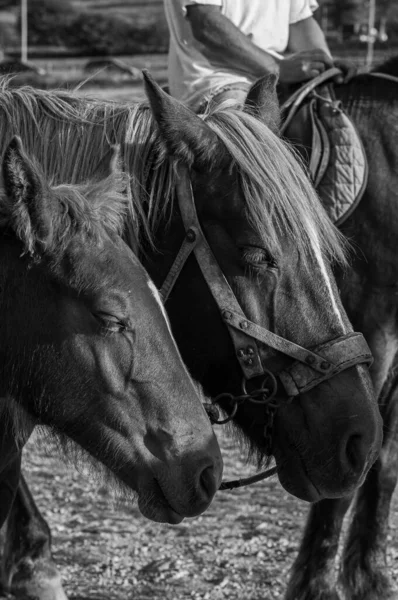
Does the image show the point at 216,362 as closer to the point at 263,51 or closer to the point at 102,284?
the point at 102,284

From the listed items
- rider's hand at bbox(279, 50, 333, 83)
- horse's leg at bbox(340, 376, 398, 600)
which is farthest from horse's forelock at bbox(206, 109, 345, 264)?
horse's leg at bbox(340, 376, 398, 600)

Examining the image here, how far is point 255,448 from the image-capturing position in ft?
12.3

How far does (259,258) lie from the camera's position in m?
3.46

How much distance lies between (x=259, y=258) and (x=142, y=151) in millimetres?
590

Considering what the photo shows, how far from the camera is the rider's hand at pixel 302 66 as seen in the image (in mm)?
4727

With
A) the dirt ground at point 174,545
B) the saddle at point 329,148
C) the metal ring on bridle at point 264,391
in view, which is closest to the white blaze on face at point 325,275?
the metal ring on bridle at point 264,391

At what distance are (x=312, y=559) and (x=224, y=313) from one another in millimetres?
1749

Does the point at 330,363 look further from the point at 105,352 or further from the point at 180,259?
the point at 105,352

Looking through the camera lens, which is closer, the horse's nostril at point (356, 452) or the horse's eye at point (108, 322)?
the horse's eye at point (108, 322)

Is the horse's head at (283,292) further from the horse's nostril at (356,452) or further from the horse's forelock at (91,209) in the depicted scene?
the horse's forelock at (91,209)

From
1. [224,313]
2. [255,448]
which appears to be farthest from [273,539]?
[224,313]

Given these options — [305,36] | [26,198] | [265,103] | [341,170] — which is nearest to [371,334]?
[341,170]

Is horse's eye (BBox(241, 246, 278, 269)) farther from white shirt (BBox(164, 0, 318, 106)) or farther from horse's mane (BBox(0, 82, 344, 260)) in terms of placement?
white shirt (BBox(164, 0, 318, 106))

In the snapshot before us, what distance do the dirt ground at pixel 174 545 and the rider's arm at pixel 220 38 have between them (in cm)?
200
